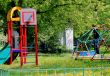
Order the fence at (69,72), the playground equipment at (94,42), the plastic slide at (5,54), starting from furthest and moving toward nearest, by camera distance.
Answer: the playground equipment at (94,42) < the plastic slide at (5,54) < the fence at (69,72)

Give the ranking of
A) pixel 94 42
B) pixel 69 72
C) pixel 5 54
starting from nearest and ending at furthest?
pixel 69 72, pixel 5 54, pixel 94 42

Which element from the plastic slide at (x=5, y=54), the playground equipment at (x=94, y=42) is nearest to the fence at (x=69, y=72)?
the plastic slide at (x=5, y=54)

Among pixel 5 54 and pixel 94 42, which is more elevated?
pixel 94 42

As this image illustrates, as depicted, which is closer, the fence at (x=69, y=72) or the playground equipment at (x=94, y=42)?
the fence at (x=69, y=72)

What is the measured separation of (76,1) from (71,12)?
598mm

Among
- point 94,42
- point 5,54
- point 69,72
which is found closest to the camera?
point 69,72

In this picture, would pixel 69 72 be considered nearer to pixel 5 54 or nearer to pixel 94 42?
pixel 5 54

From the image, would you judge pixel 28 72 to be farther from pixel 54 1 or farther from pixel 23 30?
pixel 54 1

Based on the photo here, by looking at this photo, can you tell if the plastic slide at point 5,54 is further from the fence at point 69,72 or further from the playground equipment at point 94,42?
the fence at point 69,72

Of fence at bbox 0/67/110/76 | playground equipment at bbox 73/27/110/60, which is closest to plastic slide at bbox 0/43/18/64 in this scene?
playground equipment at bbox 73/27/110/60

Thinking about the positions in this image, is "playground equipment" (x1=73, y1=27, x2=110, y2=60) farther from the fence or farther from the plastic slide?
the fence

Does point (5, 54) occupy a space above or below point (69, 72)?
below

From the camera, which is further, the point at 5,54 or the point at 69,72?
the point at 5,54

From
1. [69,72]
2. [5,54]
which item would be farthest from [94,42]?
[69,72]
